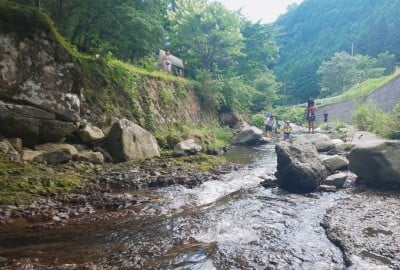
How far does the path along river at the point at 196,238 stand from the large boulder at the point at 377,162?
1209mm

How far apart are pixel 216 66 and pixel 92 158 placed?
1698 cm

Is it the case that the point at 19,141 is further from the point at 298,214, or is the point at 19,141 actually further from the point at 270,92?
the point at 270,92

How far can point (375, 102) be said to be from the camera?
2214cm

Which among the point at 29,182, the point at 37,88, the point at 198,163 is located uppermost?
the point at 37,88

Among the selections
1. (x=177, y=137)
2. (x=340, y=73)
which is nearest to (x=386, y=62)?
(x=340, y=73)

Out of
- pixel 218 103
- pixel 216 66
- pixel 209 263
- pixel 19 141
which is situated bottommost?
pixel 209 263

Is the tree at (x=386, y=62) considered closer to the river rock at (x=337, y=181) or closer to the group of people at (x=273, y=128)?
the group of people at (x=273, y=128)

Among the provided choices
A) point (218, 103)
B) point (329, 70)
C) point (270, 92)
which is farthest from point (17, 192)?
point (329, 70)

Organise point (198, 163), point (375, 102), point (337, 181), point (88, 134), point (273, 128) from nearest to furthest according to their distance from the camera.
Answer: point (337, 181) → point (88, 134) → point (198, 163) → point (375, 102) → point (273, 128)

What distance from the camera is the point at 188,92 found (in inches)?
915

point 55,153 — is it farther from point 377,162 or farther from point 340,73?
point 340,73

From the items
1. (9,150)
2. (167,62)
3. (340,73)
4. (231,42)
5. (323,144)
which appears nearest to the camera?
(9,150)

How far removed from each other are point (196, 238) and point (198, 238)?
33mm

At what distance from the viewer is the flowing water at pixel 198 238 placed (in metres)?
4.37
